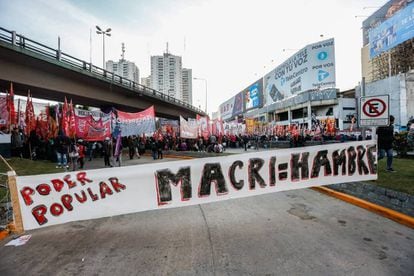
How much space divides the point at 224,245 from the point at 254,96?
7034 centimetres

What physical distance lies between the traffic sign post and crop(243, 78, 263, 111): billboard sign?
205 ft

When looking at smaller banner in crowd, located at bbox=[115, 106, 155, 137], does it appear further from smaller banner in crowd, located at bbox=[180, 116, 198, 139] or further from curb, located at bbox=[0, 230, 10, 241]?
curb, located at bbox=[0, 230, 10, 241]

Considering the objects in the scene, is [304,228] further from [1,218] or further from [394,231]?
[1,218]

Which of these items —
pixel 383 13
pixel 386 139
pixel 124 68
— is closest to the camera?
pixel 386 139

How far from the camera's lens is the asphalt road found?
3010 mm

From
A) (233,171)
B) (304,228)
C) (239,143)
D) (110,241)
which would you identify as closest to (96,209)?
(110,241)

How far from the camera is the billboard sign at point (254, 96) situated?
68.1 metres

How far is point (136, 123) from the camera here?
15.2 m

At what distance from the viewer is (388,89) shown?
3609cm

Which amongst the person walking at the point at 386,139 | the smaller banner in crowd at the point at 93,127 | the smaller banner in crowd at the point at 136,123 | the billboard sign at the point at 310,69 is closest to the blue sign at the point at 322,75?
the billboard sign at the point at 310,69

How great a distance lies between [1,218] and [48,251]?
2.03 meters

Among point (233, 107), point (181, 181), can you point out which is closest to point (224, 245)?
point (181, 181)

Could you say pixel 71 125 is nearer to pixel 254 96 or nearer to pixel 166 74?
pixel 254 96

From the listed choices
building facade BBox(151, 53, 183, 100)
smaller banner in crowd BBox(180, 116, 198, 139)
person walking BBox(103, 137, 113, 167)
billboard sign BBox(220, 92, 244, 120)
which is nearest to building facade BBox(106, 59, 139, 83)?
building facade BBox(151, 53, 183, 100)
